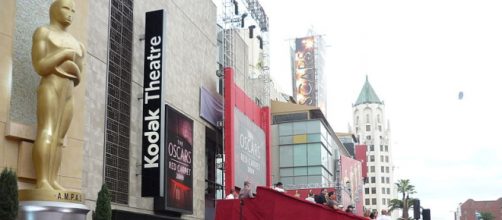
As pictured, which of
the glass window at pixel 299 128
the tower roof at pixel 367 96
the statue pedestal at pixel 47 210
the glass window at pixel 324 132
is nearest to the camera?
the statue pedestal at pixel 47 210

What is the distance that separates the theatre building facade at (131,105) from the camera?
51.5ft

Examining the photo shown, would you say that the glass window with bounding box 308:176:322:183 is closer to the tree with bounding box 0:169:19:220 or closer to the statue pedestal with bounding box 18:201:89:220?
the statue pedestal with bounding box 18:201:89:220

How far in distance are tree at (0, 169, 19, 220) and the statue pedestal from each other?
15.6 inches

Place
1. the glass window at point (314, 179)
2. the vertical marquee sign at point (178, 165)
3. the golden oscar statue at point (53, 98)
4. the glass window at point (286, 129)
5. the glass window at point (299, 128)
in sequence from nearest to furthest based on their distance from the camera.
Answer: the golden oscar statue at point (53, 98)
the vertical marquee sign at point (178, 165)
the glass window at point (314, 179)
the glass window at point (299, 128)
the glass window at point (286, 129)

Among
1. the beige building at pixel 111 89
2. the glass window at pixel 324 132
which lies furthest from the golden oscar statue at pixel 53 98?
the glass window at pixel 324 132

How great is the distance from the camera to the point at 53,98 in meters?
15.3

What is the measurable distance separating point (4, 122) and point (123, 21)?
964 cm

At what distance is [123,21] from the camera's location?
78.2ft

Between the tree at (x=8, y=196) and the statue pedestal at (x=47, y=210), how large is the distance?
40 cm

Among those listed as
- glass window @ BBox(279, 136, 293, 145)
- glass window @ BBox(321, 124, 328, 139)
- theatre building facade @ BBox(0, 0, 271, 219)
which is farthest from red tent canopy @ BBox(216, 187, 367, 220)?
glass window @ BBox(321, 124, 328, 139)

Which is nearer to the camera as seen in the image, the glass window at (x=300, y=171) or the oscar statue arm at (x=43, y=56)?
the oscar statue arm at (x=43, y=56)

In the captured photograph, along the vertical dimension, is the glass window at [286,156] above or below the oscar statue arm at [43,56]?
above

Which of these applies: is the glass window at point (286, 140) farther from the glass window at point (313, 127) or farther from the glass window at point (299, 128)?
the glass window at point (313, 127)

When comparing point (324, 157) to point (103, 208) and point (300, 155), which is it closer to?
point (300, 155)
